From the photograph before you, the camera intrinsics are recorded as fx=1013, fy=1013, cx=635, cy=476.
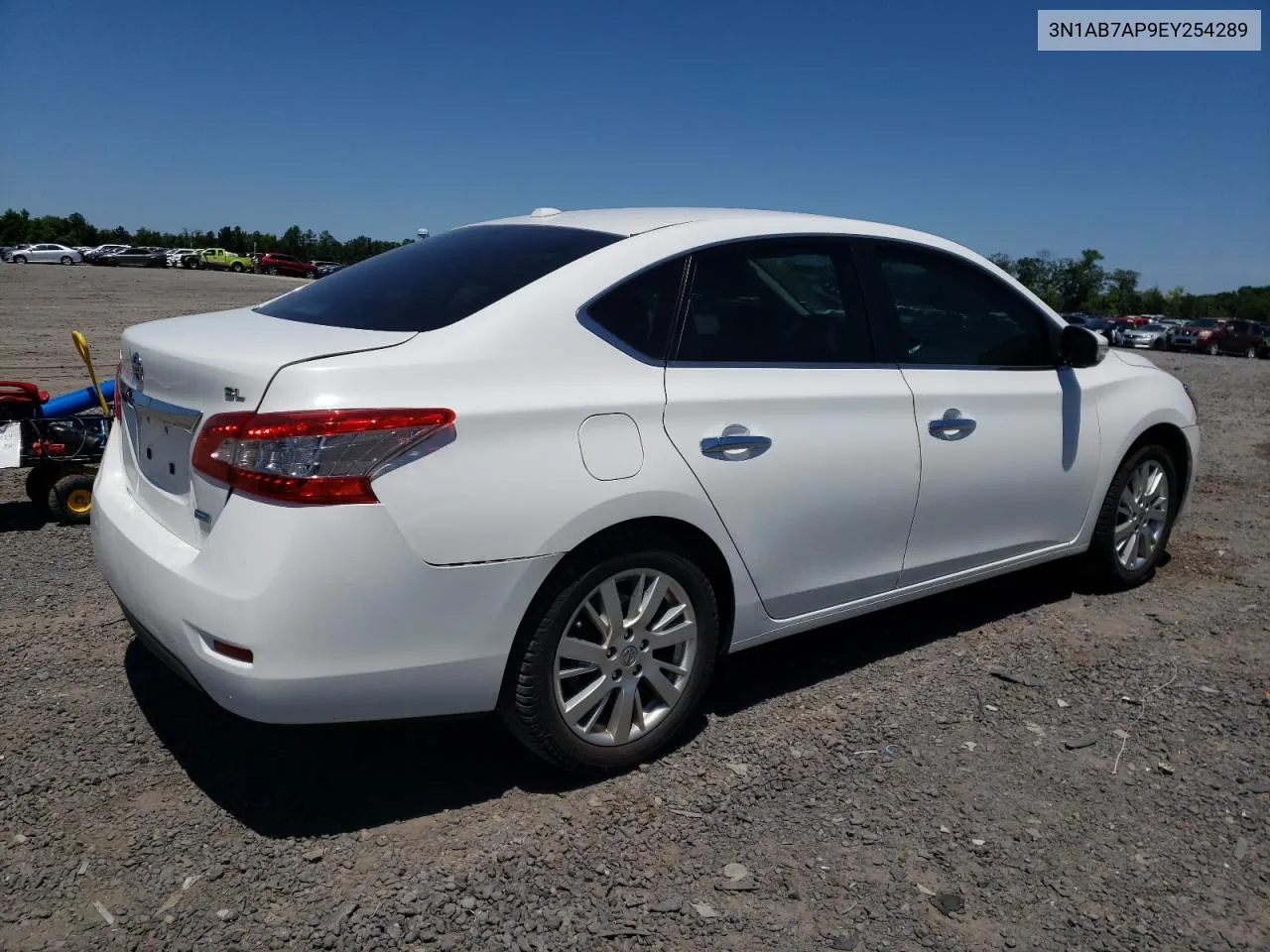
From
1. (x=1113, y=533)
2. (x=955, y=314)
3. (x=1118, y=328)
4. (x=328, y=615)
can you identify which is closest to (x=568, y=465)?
(x=328, y=615)

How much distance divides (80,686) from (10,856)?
1.07m

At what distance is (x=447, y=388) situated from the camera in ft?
8.73

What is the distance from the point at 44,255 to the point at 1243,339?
207ft

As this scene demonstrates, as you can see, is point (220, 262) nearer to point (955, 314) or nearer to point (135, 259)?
point (135, 259)

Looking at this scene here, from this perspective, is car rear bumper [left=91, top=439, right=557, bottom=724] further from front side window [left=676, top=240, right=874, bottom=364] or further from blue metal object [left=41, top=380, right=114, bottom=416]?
blue metal object [left=41, top=380, right=114, bottom=416]

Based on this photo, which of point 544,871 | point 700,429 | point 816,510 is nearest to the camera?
point 544,871

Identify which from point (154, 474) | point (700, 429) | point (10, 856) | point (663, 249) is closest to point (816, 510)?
point (700, 429)

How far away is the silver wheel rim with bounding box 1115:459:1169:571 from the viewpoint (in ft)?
16.0

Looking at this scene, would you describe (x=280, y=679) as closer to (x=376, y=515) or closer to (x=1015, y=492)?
(x=376, y=515)

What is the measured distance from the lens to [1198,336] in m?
42.1

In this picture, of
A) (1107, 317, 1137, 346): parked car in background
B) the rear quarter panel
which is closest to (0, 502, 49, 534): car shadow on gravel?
the rear quarter panel

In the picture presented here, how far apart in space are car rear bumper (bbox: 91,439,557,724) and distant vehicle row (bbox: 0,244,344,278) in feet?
196

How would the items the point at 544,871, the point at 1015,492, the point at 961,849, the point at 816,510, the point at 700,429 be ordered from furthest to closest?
the point at 1015,492 → the point at 816,510 → the point at 700,429 → the point at 961,849 → the point at 544,871

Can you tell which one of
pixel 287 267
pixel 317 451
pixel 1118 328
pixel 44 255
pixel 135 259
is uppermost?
pixel 44 255
